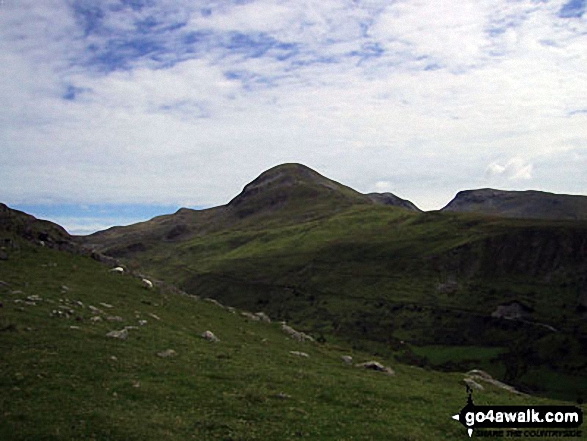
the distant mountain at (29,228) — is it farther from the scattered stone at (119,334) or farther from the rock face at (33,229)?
the scattered stone at (119,334)

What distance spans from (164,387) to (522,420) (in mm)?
19692

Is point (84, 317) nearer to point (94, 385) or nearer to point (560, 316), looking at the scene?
point (94, 385)

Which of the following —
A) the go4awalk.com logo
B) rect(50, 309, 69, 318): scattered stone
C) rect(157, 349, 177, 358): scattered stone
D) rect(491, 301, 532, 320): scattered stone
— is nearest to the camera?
the go4awalk.com logo

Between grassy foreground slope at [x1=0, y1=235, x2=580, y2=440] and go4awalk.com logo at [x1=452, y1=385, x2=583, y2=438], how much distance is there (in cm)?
130

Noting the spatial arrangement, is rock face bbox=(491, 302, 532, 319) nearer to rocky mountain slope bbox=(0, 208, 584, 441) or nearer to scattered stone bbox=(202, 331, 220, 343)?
rocky mountain slope bbox=(0, 208, 584, 441)

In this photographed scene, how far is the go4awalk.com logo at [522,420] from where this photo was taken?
26.3m

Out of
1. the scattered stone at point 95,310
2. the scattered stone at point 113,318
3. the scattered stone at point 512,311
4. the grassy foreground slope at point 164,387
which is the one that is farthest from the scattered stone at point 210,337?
the scattered stone at point 512,311

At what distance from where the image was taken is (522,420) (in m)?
28.3

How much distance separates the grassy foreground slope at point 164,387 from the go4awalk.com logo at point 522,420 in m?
1.30

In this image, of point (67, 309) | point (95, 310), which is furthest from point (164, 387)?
point (95, 310)

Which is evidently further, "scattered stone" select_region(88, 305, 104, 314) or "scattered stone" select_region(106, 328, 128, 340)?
"scattered stone" select_region(88, 305, 104, 314)

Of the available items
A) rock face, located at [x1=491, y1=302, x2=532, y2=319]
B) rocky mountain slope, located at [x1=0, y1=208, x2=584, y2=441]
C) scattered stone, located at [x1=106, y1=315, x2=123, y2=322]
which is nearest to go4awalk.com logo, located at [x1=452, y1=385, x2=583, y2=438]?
rocky mountain slope, located at [x1=0, y1=208, x2=584, y2=441]

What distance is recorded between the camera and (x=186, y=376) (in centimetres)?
2961

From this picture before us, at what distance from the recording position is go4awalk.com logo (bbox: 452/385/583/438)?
26.3 metres
